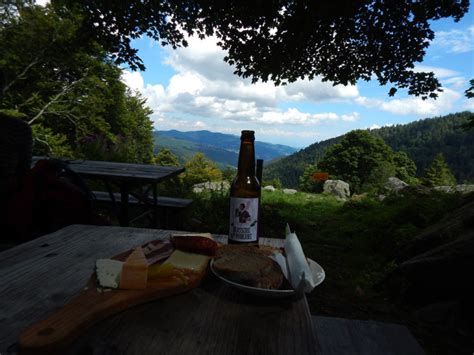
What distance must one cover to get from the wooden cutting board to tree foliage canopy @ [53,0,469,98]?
6973 millimetres

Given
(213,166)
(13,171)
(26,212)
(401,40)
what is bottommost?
(213,166)

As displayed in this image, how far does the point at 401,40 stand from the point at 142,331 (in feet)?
28.1

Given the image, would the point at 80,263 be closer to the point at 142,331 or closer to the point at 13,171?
the point at 142,331

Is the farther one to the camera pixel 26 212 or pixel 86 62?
pixel 86 62

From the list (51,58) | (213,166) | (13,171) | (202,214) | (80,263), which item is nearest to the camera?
(80,263)

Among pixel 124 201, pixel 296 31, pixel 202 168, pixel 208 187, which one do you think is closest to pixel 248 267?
pixel 124 201

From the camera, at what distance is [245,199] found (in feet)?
4.33

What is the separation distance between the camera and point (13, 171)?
110 inches

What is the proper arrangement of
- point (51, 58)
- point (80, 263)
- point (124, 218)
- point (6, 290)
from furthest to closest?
point (51, 58), point (124, 218), point (80, 263), point (6, 290)

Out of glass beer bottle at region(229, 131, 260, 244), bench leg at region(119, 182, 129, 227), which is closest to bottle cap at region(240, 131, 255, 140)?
glass beer bottle at region(229, 131, 260, 244)

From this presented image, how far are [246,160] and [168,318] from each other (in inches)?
32.5

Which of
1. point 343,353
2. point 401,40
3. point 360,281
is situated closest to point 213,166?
point 401,40

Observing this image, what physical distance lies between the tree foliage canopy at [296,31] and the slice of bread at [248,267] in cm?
672

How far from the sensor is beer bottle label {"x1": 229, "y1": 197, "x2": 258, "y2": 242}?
1320mm
